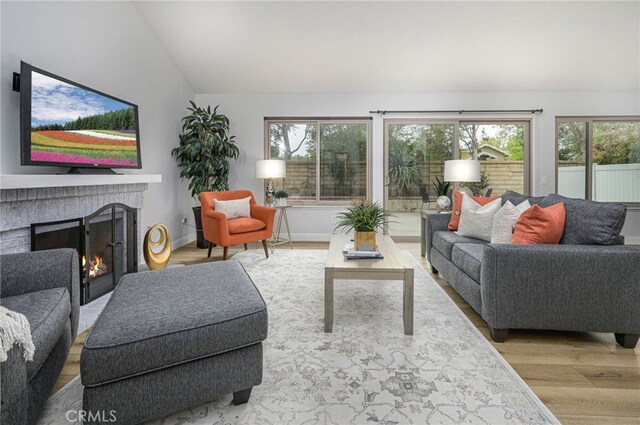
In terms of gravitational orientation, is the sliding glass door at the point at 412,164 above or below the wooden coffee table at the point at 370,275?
above

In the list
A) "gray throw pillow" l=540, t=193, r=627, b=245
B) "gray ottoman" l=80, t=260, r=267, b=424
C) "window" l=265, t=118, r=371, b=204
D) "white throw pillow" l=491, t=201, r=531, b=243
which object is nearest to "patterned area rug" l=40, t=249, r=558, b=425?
"gray ottoman" l=80, t=260, r=267, b=424

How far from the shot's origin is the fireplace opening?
2551mm

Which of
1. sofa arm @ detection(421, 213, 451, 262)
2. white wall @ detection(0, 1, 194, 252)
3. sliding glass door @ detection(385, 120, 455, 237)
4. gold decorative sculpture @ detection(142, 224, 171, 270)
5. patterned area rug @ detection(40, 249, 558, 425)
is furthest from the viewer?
sliding glass door @ detection(385, 120, 455, 237)

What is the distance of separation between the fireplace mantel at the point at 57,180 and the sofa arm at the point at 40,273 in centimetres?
61

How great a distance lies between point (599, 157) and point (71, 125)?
21.8 ft

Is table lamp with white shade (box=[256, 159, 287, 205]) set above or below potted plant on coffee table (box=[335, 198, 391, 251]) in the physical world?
above

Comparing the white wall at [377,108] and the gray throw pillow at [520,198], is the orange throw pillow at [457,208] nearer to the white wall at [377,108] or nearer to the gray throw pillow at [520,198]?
the gray throw pillow at [520,198]

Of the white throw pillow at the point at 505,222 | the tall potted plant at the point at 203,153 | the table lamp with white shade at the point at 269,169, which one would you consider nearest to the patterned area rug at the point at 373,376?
the white throw pillow at the point at 505,222

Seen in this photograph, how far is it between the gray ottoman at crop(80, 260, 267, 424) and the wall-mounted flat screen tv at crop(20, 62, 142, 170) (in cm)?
154

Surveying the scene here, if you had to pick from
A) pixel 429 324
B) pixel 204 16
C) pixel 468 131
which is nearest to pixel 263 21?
pixel 204 16

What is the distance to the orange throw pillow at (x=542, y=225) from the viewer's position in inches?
88.4

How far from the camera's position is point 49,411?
1.45 m

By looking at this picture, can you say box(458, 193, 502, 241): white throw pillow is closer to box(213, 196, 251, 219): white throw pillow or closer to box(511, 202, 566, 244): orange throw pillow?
box(511, 202, 566, 244): orange throw pillow

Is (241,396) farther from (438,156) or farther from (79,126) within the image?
(438,156)
